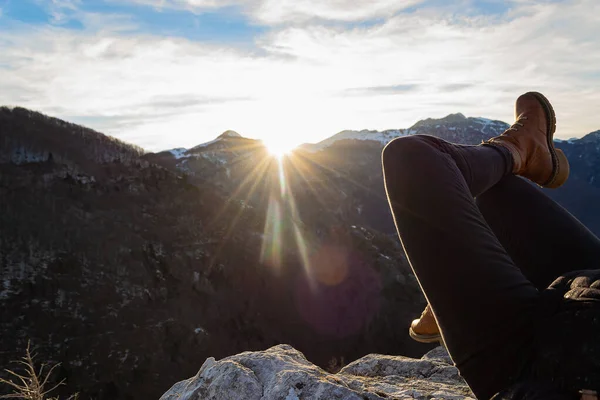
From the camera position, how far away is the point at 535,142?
2377mm

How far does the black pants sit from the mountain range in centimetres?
1367

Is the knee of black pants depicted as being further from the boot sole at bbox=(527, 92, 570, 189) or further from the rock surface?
the boot sole at bbox=(527, 92, 570, 189)

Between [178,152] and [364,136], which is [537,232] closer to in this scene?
[178,152]

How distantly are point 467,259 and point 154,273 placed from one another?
56.1 feet

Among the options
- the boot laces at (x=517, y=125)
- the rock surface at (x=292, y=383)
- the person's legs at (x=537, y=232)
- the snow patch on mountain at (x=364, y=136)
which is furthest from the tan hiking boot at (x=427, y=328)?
the snow patch on mountain at (x=364, y=136)

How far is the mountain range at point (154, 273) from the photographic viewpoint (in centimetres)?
1313

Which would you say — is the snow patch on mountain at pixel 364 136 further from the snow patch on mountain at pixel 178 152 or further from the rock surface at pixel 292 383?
the rock surface at pixel 292 383

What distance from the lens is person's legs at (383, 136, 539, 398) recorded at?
1230 mm

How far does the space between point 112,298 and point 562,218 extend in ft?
51.7

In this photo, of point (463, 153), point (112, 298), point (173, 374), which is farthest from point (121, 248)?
point (463, 153)

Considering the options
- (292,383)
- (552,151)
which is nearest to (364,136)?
(552,151)

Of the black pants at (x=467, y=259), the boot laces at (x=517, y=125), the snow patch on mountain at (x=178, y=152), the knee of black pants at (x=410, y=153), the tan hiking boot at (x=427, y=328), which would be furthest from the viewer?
the snow patch on mountain at (x=178, y=152)

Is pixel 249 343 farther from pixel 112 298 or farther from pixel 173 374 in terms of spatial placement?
pixel 112 298

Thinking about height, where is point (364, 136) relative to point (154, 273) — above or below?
above
